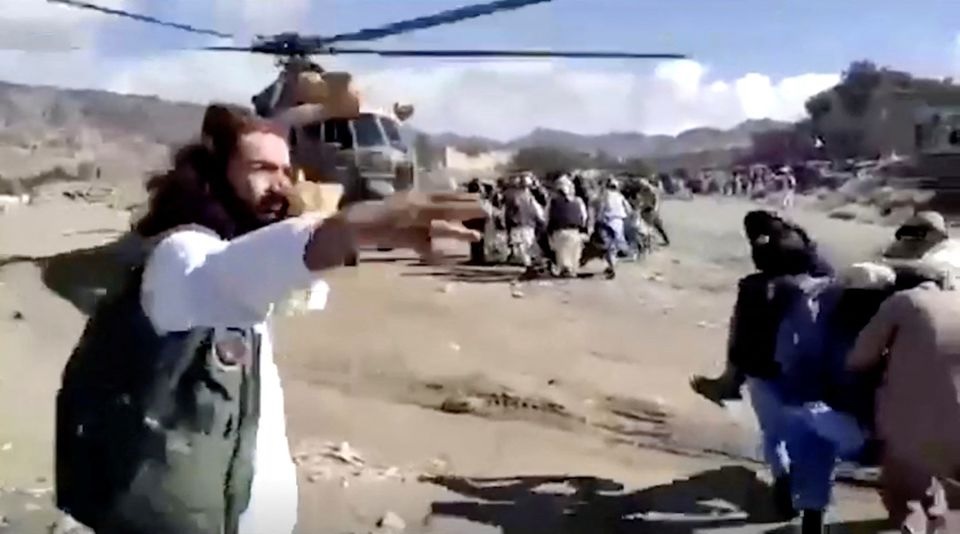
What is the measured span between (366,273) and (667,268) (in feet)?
1.28

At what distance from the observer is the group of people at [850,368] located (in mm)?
1512

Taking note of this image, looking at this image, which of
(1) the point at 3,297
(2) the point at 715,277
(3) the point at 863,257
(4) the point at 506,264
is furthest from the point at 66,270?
(3) the point at 863,257

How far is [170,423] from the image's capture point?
3.84 feet

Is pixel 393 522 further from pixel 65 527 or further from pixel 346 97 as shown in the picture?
pixel 346 97

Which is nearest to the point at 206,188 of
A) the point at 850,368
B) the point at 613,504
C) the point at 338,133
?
the point at 338,133

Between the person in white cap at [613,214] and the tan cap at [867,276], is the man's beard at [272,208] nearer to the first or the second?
the person in white cap at [613,214]

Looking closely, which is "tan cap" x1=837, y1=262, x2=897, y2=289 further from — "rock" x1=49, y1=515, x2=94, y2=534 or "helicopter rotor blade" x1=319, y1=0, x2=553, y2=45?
"rock" x1=49, y1=515, x2=94, y2=534

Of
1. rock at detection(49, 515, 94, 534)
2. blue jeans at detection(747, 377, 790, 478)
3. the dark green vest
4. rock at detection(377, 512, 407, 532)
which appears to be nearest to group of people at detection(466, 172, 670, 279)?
blue jeans at detection(747, 377, 790, 478)

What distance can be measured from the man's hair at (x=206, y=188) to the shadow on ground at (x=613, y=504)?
523 mm

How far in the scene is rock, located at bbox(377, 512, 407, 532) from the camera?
157 cm

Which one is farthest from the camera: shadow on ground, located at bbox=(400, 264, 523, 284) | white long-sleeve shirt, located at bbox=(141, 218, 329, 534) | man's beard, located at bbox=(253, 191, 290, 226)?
shadow on ground, located at bbox=(400, 264, 523, 284)

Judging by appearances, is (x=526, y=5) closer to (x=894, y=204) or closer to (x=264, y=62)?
(x=264, y=62)

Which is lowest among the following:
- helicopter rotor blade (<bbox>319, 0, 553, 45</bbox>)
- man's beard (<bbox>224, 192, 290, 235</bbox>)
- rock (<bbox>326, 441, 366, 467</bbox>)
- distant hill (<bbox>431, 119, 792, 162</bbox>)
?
rock (<bbox>326, 441, 366, 467</bbox>)

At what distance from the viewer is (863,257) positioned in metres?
1.55
